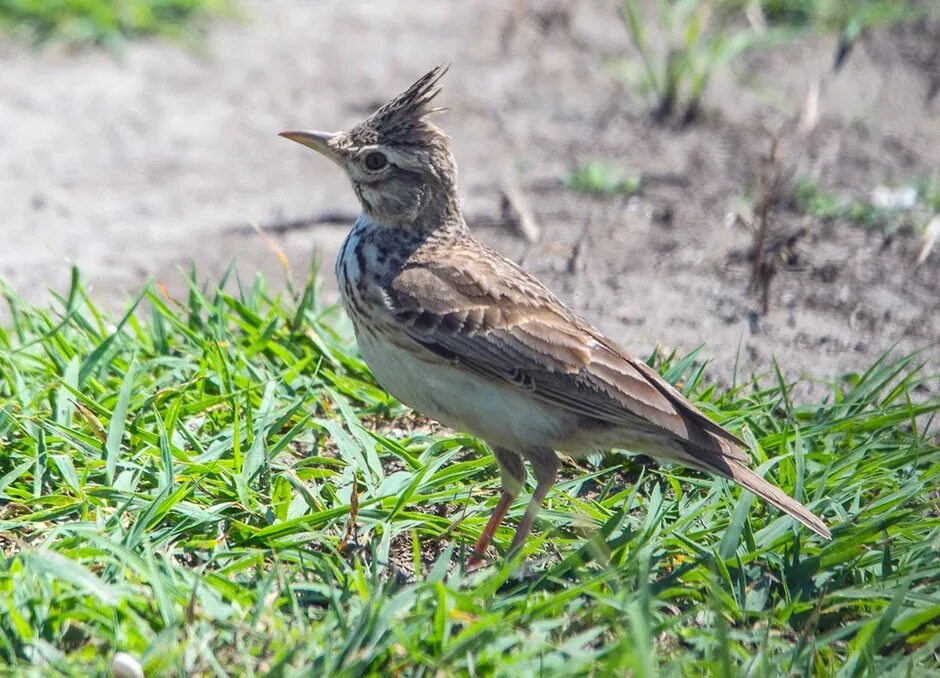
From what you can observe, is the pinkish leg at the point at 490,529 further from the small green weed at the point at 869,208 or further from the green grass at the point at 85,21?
the green grass at the point at 85,21

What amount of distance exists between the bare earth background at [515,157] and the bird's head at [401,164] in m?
1.56

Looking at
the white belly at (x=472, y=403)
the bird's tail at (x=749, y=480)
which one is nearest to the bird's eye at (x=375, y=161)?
the white belly at (x=472, y=403)

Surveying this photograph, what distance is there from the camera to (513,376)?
454 cm

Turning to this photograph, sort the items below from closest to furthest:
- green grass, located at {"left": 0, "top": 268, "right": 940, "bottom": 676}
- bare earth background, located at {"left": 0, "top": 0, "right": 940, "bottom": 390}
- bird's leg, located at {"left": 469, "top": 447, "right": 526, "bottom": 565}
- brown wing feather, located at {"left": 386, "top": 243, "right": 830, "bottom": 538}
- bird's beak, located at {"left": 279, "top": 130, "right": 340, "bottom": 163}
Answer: green grass, located at {"left": 0, "top": 268, "right": 940, "bottom": 676} < brown wing feather, located at {"left": 386, "top": 243, "right": 830, "bottom": 538} < bird's leg, located at {"left": 469, "top": 447, "right": 526, "bottom": 565} < bird's beak, located at {"left": 279, "top": 130, "right": 340, "bottom": 163} < bare earth background, located at {"left": 0, "top": 0, "right": 940, "bottom": 390}

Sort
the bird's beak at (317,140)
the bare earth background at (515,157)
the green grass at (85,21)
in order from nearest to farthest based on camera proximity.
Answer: the bird's beak at (317,140) → the bare earth background at (515,157) → the green grass at (85,21)

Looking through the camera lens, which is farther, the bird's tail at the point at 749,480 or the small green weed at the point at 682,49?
the small green weed at the point at 682,49

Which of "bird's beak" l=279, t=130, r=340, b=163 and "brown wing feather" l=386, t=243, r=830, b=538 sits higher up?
"bird's beak" l=279, t=130, r=340, b=163

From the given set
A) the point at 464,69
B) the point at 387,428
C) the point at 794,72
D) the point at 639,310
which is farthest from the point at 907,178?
the point at 387,428

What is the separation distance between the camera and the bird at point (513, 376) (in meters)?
4.47

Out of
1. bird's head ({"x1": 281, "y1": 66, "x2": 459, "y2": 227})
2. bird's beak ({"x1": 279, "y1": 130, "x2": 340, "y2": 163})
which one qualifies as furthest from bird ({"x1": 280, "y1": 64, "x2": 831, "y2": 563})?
bird's beak ({"x1": 279, "y1": 130, "x2": 340, "y2": 163})

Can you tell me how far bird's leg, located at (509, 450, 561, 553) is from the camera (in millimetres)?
4496

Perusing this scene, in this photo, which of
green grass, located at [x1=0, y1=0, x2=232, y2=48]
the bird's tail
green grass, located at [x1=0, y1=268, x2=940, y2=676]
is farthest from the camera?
green grass, located at [x1=0, y1=0, x2=232, y2=48]

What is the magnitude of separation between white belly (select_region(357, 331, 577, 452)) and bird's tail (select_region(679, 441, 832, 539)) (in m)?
0.45

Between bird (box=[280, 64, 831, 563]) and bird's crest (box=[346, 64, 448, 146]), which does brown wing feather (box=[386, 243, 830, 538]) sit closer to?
bird (box=[280, 64, 831, 563])
